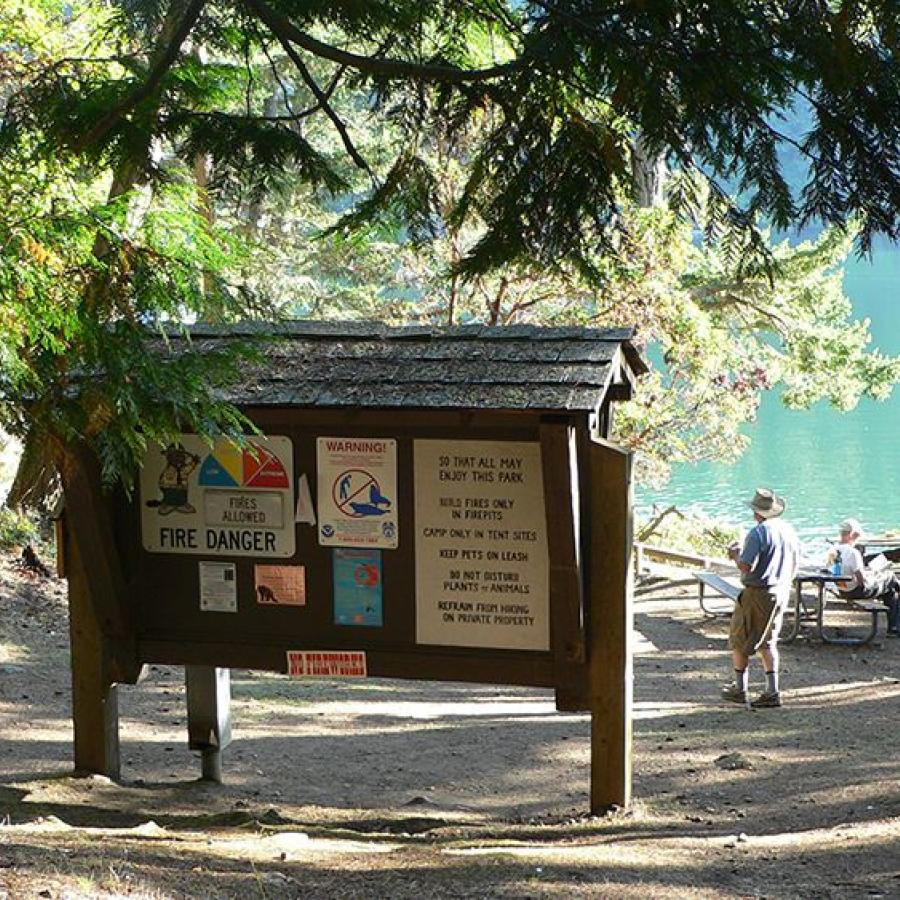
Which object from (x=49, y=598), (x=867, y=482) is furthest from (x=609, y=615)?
(x=867, y=482)

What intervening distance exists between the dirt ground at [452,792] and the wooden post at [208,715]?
0.18 meters

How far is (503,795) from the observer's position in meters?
7.97

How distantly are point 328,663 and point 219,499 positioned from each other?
3.33 feet

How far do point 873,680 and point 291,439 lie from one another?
670cm

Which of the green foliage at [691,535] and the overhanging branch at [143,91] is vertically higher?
the overhanging branch at [143,91]

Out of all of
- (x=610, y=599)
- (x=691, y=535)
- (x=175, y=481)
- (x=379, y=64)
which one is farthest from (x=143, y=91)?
(x=691, y=535)

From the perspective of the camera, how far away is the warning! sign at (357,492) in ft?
21.9

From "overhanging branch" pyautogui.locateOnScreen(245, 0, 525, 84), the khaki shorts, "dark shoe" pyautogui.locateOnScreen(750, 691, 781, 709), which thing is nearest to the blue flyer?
"overhanging branch" pyautogui.locateOnScreen(245, 0, 525, 84)

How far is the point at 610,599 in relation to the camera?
6.58 meters

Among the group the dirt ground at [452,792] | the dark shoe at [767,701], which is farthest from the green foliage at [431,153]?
the dark shoe at [767,701]

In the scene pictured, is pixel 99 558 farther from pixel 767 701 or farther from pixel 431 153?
pixel 767 701

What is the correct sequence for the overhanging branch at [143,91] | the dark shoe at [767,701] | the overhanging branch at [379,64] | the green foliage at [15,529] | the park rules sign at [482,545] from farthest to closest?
the green foliage at [15,529]
the dark shoe at [767,701]
the park rules sign at [482,545]
the overhanging branch at [143,91]
the overhanging branch at [379,64]

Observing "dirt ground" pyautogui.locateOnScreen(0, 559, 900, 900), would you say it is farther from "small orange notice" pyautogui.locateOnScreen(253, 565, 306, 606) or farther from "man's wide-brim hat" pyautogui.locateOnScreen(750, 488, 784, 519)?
"man's wide-brim hat" pyautogui.locateOnScreen(750, 488, 784, 519)

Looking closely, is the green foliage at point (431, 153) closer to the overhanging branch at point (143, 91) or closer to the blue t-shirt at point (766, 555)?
the overhanging branch at point (143, 91)
